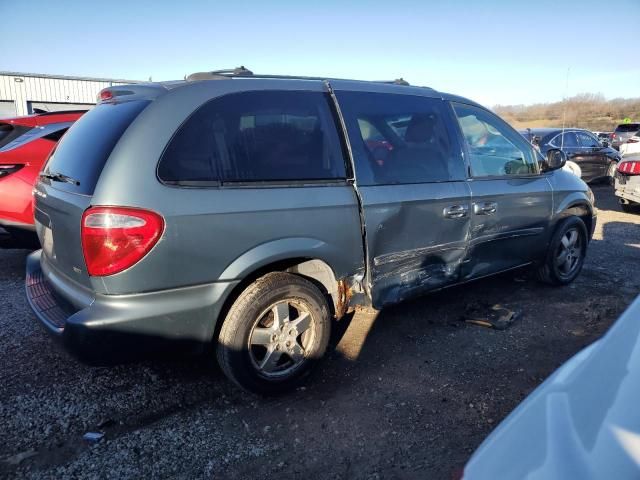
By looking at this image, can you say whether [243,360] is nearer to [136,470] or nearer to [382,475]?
[136,470]

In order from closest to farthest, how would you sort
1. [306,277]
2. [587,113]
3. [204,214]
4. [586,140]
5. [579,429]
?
[579,429] < [204,214] < [306,277] < [586,140] < [587,113]

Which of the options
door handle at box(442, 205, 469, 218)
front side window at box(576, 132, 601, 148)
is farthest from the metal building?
door handle at box(442, 205, 469, 218)

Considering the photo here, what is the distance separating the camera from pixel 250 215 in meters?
2.64

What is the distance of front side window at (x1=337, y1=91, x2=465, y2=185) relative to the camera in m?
3.20

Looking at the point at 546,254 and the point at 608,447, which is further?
the point at 546,254

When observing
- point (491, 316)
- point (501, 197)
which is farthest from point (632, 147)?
point (491, 316)

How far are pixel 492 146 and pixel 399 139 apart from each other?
111 centimetres

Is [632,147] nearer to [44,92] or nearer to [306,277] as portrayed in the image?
[306,277]

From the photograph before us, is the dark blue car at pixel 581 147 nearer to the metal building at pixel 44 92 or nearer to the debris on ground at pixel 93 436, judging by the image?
the debris on ground at pixel 93 436

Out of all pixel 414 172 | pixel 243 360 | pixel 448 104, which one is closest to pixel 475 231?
pixel 414 172

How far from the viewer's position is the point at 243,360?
2.77 m

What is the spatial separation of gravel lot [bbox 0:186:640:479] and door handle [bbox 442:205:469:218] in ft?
3.19

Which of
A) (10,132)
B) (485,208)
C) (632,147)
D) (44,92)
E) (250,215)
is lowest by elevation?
(485,208)

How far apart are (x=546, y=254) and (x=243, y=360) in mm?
3337
